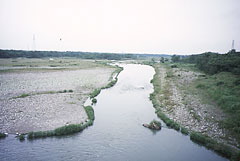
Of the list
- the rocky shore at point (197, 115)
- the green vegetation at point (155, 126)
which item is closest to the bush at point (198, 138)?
the rocky shore at point (197, 115)

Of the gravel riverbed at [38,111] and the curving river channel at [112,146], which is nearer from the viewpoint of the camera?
the curving river channel at [112,146]

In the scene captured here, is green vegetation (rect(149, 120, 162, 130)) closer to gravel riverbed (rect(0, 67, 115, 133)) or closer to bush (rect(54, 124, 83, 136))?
bush (rect(54, 124, 83, 136))

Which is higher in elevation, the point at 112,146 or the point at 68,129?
the point at 68,129

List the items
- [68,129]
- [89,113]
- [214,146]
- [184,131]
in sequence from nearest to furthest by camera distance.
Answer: [214,146] < [68,129] < [184,131] < [89,113]

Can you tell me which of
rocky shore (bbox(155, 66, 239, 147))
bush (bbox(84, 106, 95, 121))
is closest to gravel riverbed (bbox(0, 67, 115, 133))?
bush (bbox(84, 106, 95, 121))

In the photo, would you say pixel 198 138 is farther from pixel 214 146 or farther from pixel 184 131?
pixel 184 131

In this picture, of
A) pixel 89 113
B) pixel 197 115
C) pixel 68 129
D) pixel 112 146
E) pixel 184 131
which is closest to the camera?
pixel 112 146

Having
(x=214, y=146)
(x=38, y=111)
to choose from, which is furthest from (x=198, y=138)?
(x=38, y=111)

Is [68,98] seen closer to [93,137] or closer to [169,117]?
[93,137]

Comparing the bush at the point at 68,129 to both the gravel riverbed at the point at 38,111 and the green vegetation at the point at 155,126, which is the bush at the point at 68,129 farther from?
the green vegetation at the point at 155,126

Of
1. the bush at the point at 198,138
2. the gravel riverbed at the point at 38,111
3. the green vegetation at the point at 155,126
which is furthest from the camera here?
the green vegetation at the point at 155,126

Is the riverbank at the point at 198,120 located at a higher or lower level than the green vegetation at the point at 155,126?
higher

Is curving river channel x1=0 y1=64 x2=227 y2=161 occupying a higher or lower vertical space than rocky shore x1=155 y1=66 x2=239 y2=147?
lower

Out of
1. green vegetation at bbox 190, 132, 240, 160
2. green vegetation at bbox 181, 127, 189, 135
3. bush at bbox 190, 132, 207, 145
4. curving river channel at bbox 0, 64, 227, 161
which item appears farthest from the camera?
green vegetation at bbox 181, 127, 189, 135
